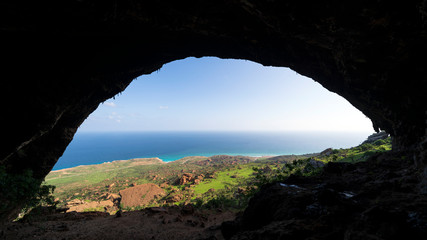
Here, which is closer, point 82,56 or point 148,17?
point 148,17

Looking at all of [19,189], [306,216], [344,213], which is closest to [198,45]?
[306,216]

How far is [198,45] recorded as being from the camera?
12.4m

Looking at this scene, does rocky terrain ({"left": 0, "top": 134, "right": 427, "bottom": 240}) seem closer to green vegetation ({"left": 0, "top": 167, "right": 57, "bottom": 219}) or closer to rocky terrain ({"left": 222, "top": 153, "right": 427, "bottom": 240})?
rocky terrain ({"left": 222, "top": 153, "right": 427, "bottom": 240})

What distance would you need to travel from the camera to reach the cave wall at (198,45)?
6630mm

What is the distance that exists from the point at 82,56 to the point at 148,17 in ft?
18.8

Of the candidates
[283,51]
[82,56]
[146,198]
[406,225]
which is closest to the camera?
[406,225]

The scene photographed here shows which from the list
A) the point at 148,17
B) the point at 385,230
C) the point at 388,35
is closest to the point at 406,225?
the point at 385,230

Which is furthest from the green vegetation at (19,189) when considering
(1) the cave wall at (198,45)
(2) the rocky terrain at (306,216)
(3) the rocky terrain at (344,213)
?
(3) the rocky terrain at (344,213)

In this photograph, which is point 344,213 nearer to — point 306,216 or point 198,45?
point 306,216

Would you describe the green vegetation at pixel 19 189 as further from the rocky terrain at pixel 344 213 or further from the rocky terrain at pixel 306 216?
the rocky terrain at pixel 344 213

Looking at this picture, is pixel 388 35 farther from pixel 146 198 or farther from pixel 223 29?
pixel 146 198

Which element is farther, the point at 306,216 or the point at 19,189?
the point at 19,189

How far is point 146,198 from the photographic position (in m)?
36.3

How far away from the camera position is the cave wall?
21.8ft
